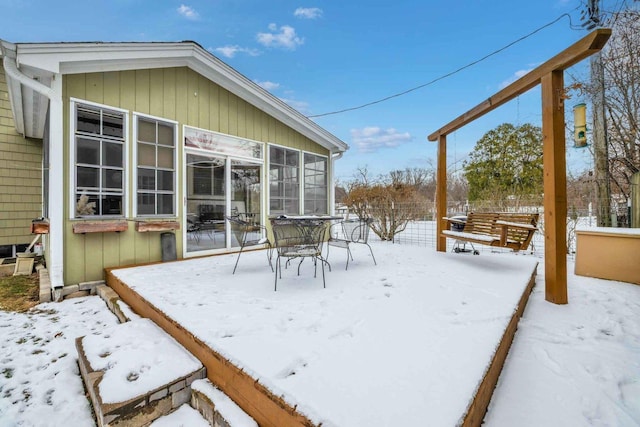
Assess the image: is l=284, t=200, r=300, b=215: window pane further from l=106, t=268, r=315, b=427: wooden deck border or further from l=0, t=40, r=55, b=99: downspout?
l=106, t=268, r=315, b=427: wooden deck border

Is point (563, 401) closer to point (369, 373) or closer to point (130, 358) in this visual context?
point (369, 373)

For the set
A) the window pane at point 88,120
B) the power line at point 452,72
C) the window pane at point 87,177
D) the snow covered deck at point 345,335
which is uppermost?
the power line at point 452,72

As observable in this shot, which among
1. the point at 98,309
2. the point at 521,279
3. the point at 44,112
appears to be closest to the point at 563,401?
the point at 521,279

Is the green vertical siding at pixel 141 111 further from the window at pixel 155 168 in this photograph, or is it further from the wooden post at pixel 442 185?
the wooden post at pixel 442 185

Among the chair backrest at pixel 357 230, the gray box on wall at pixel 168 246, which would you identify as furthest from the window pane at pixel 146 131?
the chair backrest at pixel 357 230

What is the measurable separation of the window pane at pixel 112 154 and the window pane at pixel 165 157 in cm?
51

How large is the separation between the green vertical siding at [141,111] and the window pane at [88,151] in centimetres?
13

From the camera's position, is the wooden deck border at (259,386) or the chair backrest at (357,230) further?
the chair backrest at (357,230)

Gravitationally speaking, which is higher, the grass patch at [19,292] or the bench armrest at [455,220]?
the bench armrest at [455,220]

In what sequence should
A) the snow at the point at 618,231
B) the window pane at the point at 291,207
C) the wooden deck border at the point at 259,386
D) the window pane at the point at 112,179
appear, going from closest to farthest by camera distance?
the wooden deck border at the point at 259,386, the snow at the point at 618,231, the window pane at the point at 112,179, the window pane at the point at 291,207

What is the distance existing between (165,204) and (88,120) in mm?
1352

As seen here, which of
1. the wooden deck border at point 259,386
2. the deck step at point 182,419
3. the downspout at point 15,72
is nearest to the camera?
the wooden deck border at point 259,386

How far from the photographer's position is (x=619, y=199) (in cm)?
492

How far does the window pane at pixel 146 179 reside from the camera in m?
3.92
